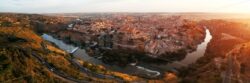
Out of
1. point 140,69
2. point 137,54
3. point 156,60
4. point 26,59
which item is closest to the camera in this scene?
point 26,59

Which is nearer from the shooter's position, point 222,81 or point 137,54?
point 222,81

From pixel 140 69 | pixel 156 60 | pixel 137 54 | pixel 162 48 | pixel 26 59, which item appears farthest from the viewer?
pixel 162 48

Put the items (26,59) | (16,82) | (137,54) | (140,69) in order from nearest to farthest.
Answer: (16,82), (26,59), (140,69), (137,54)

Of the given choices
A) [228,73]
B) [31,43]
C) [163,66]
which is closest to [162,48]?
[163,66]

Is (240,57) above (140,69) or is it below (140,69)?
above

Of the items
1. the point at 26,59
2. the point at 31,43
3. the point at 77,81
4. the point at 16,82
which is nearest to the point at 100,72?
the point at 77,81

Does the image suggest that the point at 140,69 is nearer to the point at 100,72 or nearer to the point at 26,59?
the point at 100,72

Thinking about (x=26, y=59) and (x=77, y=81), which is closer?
(x=77, y=81)

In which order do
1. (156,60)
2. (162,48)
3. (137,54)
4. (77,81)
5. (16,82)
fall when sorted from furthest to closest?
(162,48) < (137,54) < (156,60) < (77,81) < (16,82)

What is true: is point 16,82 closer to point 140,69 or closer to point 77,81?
point 77,81
